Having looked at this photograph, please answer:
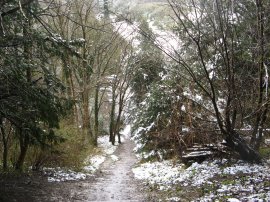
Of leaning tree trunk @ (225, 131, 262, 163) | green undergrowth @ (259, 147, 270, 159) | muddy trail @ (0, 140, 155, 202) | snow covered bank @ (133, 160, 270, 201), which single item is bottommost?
muddy trail @ (0, 140, 155, 202)

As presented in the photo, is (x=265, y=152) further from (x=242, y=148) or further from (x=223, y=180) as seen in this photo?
(x=223, y=180)

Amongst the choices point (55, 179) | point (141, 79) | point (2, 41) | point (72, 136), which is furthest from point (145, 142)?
point (141, 79)

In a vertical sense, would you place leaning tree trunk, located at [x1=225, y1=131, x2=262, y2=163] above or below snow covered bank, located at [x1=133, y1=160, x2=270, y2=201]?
above

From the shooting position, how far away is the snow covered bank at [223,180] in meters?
6.68

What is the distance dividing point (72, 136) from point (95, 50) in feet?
39.1

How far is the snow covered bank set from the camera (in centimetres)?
668

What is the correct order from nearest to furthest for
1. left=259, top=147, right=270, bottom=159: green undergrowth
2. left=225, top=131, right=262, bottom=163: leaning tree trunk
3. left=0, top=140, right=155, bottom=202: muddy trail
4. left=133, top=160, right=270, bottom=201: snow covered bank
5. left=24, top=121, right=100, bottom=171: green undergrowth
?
left=133, top=160, right=270, bottom=201: snow covered bank
left=0, top=140, right=155, bottom=202: muddy trail
left=225, top=131, right=262, bottom=163: leaning tree trunk
left=259, top=147, right=270, bottom=159: green undergrowth
left=24, top=121, right=100, bottom=171: green undergrowth

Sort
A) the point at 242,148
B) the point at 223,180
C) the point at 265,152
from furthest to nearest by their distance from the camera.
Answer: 1. the point at 265,152
2. the point at 242,148
3. the point at 223,180

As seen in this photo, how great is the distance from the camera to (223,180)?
323 inches

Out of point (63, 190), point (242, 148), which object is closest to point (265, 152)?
point (242, 148)

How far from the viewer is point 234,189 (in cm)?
712

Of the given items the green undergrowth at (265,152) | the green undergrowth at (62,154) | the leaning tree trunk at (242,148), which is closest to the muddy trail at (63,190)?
the green undergrowth at (62,154)

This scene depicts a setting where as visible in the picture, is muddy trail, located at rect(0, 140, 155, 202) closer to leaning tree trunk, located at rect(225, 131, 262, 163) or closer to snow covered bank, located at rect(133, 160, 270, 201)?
snow covered bank, located at rect(133, 160, 270, 201)

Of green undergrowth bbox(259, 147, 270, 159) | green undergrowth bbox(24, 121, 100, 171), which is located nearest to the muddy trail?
green undergrowth bbox(24, 121, 100, 171)
